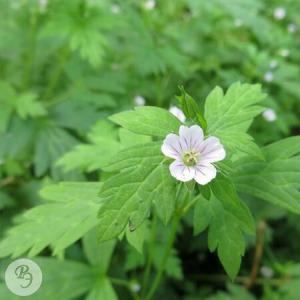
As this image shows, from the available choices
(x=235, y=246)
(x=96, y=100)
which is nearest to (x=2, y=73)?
(x=96, y=100)

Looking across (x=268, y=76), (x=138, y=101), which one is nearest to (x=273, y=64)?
(x=268, y=76)

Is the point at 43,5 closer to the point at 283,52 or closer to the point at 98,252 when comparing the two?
the point at 283,52

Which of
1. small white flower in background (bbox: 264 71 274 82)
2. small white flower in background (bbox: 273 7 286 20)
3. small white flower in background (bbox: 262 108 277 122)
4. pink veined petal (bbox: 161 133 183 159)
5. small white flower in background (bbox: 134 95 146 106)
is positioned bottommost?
pink veined petal (bbox: 161 133 183 159)

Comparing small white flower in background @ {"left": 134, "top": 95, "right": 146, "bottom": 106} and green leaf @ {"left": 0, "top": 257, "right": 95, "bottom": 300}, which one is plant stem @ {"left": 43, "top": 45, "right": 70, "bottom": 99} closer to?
small white flower in background @ {"left": 134, "top": 95, "right": 146, "bottom": 106}

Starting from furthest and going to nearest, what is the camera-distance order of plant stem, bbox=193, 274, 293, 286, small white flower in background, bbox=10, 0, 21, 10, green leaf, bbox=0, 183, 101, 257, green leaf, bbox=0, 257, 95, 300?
small white flower in background, bbox=10, 0, 21, 10
plant stem, bbox=193, 274, 293, 286
green leaf, bbox=0, 257, 95, 300
green leaf, bbox=0, 183, 101, 257

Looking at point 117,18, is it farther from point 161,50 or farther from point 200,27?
point 200,27

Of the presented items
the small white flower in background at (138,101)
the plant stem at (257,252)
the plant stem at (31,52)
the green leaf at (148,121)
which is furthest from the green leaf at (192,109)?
the plant stem at (31,52)

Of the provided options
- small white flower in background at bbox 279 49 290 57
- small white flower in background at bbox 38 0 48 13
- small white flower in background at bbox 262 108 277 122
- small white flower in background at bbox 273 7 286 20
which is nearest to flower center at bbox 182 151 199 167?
small white flower in background at bbox 262 108 277 122
